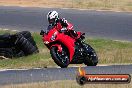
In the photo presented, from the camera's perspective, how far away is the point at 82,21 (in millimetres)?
28531

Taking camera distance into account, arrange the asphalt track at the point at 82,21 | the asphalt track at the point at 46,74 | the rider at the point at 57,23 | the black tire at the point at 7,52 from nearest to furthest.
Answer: the asphalt track at the point at 46,74
the rider at the point at 57,23
the black tire at the point at 7,52
the asphalt track at the point at 82,21

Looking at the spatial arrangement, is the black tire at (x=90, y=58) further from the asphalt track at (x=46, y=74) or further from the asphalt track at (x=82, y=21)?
the asphalt track at (x=82, y=21)

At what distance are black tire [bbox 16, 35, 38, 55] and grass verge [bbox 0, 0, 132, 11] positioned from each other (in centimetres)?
1234

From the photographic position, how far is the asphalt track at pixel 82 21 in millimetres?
26125

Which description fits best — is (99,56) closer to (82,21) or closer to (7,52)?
(7,52)

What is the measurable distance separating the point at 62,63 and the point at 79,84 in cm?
317

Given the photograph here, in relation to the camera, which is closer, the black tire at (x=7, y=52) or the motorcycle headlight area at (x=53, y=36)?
the motorcycle headlight area at (x=53, y=36)

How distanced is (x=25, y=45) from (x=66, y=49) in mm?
3808

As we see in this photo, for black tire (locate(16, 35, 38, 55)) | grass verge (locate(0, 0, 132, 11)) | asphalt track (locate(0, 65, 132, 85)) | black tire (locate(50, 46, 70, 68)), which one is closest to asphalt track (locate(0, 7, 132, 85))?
grass verge (locate(0, 0, 132, 11))

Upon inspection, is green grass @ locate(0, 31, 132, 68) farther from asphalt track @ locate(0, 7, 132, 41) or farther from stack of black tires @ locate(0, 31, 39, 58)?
asphalt track @ locate(0, 7, 132, 41)

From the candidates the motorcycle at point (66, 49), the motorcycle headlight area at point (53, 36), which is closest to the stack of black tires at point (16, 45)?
the motorcycle at point (66, 49)

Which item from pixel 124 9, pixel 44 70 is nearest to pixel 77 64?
pixel 44 70

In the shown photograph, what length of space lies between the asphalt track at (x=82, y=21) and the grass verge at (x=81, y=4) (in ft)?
3.93

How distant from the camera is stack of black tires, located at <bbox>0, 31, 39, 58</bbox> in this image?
19.2 meters
